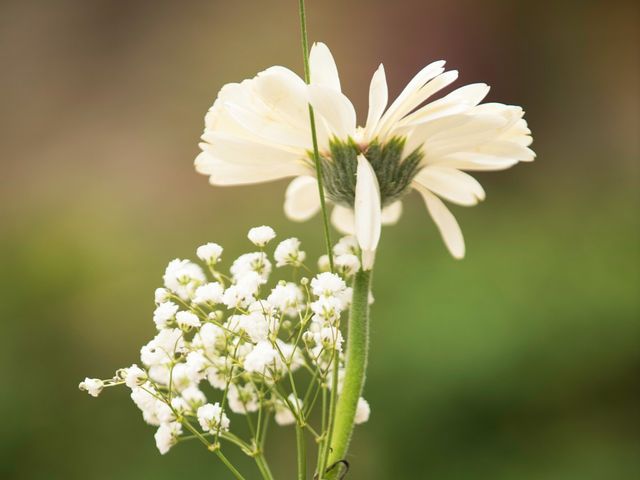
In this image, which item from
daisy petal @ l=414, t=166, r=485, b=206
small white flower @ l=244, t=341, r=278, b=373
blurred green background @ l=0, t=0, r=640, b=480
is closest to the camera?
small white flower @ l=244, t=341, r=278, b=373

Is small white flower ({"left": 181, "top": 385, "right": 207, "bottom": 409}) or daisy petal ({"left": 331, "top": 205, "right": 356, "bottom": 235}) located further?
daisy petal ({"left": 331, "top": 205, "right": 356, "bottom": 235})

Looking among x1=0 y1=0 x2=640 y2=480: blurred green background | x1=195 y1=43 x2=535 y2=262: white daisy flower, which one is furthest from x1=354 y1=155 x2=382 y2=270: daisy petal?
x1=0 y1=0 x2=640 y2=480: blurred green background

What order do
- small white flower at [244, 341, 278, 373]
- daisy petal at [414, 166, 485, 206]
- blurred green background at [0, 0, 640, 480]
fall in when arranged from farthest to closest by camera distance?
blurred green background at [0, 0, 640, 480] → daisy petal at [414, 166, 485, 206] → small white flower at [244, 341, 278, 373]

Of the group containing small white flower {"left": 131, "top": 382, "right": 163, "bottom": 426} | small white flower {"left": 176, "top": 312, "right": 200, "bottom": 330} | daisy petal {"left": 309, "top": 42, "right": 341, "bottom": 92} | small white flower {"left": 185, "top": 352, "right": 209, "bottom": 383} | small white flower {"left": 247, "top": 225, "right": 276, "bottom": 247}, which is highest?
daisy petal {"left": 309, "top": 42, "right": 341, "bottom": 92}

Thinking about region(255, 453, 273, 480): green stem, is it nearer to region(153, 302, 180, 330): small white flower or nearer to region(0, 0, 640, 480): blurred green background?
region(153, 302, 180, 330): small white flower

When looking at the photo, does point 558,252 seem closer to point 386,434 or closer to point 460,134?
point 386,434

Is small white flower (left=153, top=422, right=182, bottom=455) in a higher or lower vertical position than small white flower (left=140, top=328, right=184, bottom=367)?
lower

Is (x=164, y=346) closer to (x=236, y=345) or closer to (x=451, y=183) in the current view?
(x=236, y=345)
